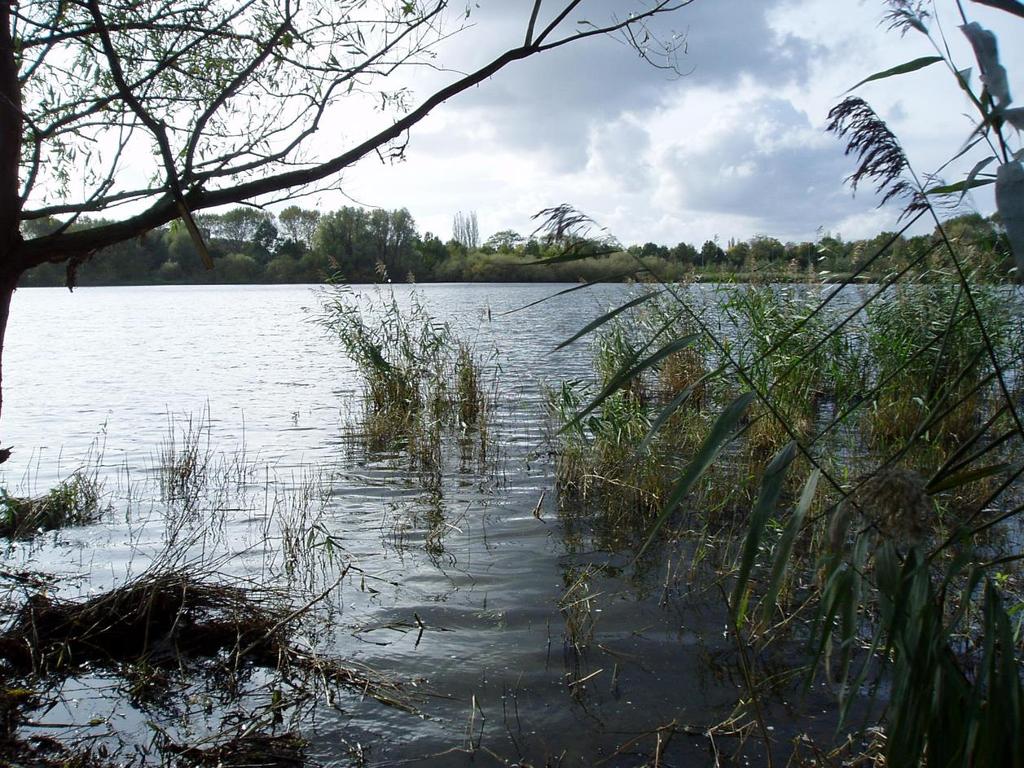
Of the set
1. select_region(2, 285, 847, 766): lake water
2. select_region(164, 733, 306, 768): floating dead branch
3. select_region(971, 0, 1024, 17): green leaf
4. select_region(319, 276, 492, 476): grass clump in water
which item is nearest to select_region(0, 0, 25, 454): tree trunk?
select_region(164, 733, 306, 768): floating dead branch

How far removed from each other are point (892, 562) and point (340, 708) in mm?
2941

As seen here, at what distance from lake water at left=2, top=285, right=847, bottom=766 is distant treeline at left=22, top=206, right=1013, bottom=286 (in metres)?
2.18

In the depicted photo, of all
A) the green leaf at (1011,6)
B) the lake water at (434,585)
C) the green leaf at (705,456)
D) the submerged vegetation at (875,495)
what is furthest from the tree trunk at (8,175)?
the green leaf at (1011,6)

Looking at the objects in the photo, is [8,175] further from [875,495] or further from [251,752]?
[875,495]

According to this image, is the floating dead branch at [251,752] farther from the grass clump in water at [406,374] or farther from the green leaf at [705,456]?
the grass clump in water at [406,374]

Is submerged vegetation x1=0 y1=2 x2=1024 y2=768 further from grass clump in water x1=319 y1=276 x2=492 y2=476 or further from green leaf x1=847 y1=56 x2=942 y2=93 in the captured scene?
grass clump in water x1=319 y1=276 x2=492 y2=476

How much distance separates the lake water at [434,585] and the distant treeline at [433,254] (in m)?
2.18

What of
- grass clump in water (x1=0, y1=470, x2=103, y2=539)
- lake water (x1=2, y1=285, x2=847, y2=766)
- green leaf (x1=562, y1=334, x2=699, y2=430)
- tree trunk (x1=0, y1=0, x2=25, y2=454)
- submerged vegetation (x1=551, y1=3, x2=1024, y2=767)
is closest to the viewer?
submerged vegetation (x1=551, y1=3, x2=1024, y2=767)

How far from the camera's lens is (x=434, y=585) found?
5668 millimetres

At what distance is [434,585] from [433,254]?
49.1m

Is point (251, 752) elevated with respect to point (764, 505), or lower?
lower

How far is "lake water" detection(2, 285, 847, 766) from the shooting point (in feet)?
12.3

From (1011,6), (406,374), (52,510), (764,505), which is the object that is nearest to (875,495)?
(764,505)

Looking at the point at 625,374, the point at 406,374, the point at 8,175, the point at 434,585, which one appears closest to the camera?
the point at 625,374
